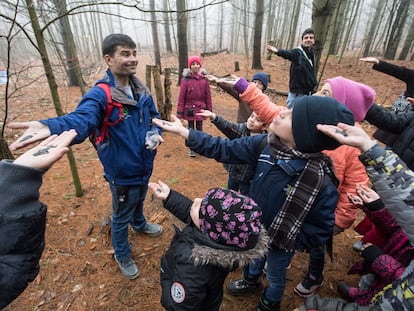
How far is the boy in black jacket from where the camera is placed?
1.42 metres

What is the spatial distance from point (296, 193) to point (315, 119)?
53 cm

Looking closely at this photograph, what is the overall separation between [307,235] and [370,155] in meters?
0.85

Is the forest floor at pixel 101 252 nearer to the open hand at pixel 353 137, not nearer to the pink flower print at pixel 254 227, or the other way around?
the pink flower print at pixel 254 227

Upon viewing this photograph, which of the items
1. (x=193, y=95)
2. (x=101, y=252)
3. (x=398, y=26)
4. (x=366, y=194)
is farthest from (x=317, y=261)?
(x=398, y=26)

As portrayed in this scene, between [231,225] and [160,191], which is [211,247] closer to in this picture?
[231,225]

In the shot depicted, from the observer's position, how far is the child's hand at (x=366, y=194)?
195cm

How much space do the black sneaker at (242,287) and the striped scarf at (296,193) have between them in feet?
3.21

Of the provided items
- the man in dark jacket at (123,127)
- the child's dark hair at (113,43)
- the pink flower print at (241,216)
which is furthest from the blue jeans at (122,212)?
the pink flower print at (241,216)

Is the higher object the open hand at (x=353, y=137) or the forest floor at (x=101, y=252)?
the open hand at (x=353, y=137)

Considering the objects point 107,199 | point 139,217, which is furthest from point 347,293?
point 107,199

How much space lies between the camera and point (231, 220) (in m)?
1.39

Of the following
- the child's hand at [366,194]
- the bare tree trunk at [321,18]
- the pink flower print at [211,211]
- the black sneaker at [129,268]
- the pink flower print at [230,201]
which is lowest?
the black sneaker at [129,268]

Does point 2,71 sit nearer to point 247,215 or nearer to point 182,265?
point 182,265

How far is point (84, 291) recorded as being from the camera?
251 cm
